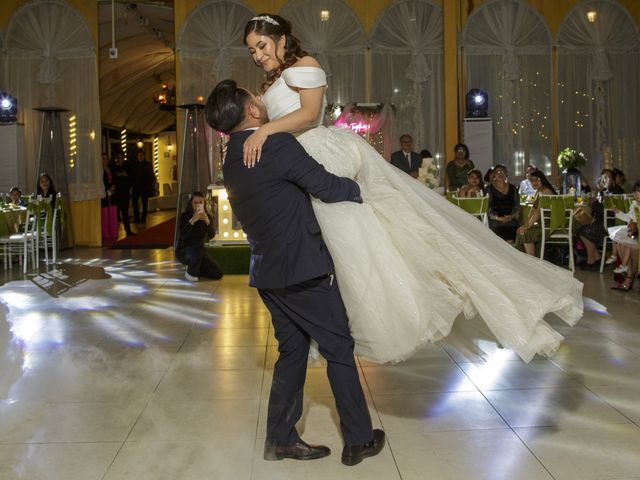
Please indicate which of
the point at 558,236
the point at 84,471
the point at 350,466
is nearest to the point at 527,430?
the point at 350,466

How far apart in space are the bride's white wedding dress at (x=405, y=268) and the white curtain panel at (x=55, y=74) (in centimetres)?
1022

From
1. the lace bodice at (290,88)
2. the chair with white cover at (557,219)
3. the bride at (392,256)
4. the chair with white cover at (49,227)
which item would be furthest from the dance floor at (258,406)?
the chair with white cover at (49,227)

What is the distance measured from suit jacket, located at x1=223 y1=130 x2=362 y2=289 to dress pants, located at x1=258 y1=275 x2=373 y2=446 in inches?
3.9

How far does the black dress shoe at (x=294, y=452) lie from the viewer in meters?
3.23

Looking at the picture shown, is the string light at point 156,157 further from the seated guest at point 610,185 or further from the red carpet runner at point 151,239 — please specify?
the seated guest at point 610,185

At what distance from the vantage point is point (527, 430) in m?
3.49

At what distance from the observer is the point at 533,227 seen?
9.31m

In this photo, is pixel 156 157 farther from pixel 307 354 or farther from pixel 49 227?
pixel 307 354

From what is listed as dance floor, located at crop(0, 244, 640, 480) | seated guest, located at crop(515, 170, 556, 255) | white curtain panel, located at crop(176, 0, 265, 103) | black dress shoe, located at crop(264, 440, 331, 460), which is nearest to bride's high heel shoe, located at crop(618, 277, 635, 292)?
dance floor, located at crop(0, 244, 640, 480)

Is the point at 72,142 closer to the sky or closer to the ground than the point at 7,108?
closer to the ground

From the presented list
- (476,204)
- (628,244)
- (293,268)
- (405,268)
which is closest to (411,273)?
(405,268)

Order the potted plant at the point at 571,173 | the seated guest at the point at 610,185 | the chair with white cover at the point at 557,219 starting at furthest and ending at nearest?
the potted plant at the point at 571,173, the seated guest at the point at 610,185, the chair with white cover at the point at 557,219

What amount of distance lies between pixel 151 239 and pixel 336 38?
4622 mm

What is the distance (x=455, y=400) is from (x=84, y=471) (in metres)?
1.76
